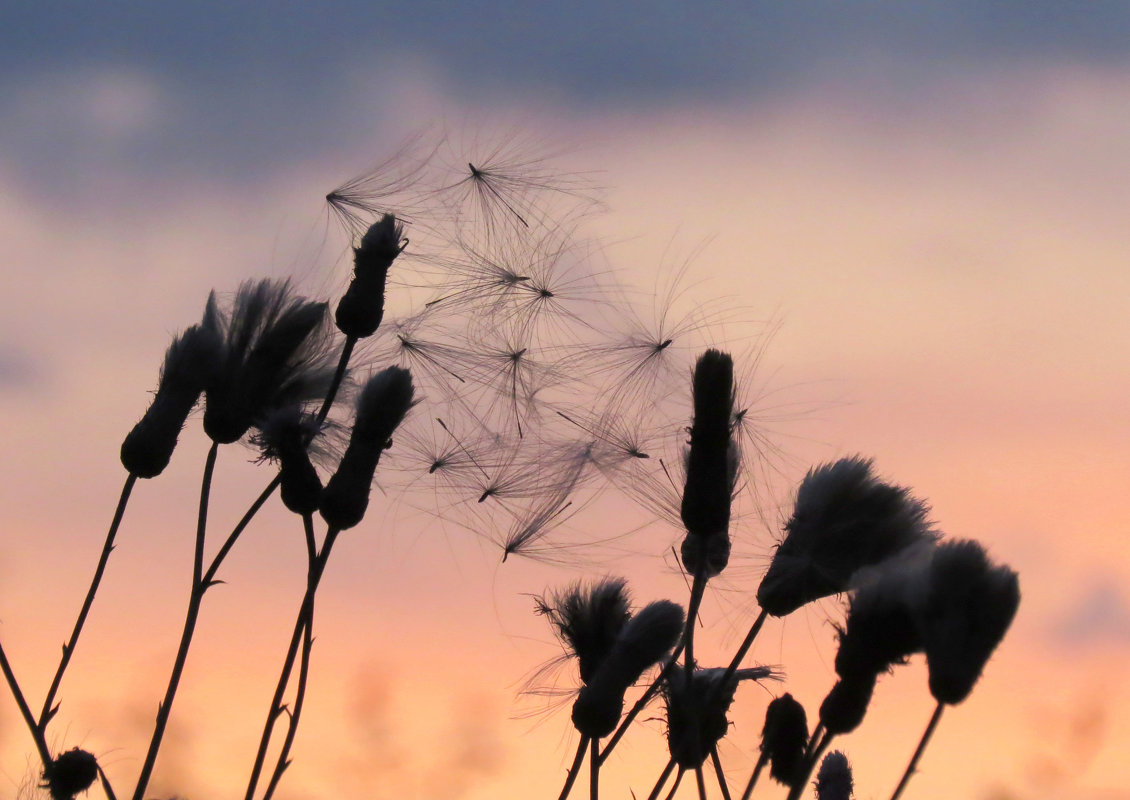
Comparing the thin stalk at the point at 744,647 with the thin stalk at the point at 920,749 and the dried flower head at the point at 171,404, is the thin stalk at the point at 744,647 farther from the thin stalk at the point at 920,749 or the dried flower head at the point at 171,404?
the dried flower head at the point at 171,404

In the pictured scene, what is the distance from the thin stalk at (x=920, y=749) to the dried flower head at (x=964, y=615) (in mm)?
39

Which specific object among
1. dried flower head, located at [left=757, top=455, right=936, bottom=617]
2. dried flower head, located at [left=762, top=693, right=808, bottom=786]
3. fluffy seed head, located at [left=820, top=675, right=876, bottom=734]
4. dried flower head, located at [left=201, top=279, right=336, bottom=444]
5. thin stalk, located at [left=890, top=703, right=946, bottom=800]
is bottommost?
thin stalk, located at [left=890, top=703, right=946, bottom=800]

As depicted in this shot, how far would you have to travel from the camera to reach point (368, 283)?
2.80m

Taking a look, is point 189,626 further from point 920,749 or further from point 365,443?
point 920,749

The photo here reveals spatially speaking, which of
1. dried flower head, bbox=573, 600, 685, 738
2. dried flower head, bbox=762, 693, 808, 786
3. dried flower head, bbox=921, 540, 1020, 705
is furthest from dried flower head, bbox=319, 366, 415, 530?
dried flower head, bbox=921, 540, 1020, 705

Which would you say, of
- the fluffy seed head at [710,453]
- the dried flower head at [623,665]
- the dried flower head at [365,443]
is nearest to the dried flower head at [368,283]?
the dried flower head at [365,443]

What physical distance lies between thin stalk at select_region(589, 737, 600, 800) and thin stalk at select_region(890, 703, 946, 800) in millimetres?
874

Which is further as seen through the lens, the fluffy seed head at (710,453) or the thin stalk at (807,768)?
the fluffy seed head at (710,453)

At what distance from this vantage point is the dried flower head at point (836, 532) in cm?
251

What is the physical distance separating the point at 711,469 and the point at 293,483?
3.22 ft

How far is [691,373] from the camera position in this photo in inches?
110

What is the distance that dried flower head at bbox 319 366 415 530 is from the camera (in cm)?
263

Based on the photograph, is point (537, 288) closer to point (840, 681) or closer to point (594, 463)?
point (594, 463)

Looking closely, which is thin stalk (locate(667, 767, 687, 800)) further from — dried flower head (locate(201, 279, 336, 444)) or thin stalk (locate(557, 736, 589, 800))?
dried flower head (locate(201, 279, 336, 444))
